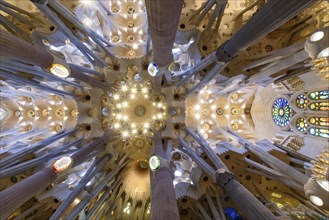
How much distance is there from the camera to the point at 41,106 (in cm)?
1670

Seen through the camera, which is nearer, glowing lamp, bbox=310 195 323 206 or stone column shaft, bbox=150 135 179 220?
stone column shaft, bbox=150 135 179 220

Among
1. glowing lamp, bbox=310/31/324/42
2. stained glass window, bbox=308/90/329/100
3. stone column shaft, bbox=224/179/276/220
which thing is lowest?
stone column shaft, bbox=224/179/276/220

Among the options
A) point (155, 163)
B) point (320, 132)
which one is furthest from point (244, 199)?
point (320, 132)

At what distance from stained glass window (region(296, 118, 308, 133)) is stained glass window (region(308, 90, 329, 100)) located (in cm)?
149

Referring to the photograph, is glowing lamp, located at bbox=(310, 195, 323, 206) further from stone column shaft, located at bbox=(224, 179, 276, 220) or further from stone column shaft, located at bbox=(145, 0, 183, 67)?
stone column shaft, located at bbox=(145, 0, 183, 67)

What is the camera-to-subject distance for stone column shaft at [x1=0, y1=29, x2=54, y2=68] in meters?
6.38

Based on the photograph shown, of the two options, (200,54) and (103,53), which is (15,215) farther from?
(200,54)

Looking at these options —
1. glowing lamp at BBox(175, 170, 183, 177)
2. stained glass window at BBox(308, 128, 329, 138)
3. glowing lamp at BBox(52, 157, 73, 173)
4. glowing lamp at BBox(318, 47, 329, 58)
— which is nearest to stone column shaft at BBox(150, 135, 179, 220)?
glowing lamp at BBox(52, 157, 73, 173)

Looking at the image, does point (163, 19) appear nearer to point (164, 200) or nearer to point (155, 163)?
point (164, 200)

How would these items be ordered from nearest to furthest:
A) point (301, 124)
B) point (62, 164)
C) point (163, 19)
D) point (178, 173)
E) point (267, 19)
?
1. point (163, 19)
2. point (267, 19)
3. point (62, 164)
4. point (301, 124)
5. point (178, 173)

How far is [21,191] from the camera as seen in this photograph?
7.18m

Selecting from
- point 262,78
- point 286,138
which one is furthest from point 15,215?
point 286,138

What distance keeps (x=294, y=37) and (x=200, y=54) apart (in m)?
5.39

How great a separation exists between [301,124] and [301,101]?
141cm
